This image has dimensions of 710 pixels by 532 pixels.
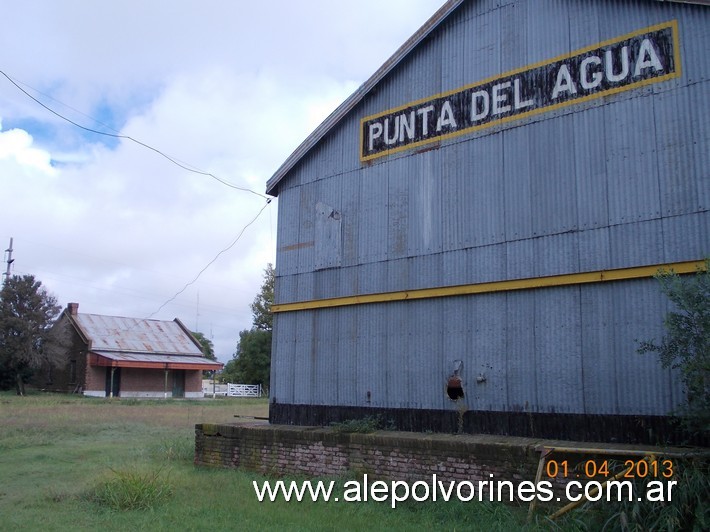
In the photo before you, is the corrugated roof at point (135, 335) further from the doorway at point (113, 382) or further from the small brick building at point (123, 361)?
the doorway at point (113, 382)

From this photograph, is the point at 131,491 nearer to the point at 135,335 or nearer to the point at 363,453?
the point at 363,453

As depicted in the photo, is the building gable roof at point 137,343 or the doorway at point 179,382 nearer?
the building gable roof at point 137,343

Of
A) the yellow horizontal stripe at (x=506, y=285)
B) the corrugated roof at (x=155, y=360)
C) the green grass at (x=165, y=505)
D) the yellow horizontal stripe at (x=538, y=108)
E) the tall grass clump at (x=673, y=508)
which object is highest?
the yellow horizontal stripe at (x=538, y=108)

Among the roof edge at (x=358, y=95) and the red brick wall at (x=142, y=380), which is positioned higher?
the roof edge at (x=358, y=95)

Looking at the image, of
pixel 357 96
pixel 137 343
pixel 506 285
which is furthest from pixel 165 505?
pixel 137 343

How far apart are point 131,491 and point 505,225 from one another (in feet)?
25.4

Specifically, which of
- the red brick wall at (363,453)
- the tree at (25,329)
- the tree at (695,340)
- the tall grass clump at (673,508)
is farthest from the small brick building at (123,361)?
the tree at (695,340)

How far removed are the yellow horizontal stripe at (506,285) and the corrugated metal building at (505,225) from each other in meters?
0.03

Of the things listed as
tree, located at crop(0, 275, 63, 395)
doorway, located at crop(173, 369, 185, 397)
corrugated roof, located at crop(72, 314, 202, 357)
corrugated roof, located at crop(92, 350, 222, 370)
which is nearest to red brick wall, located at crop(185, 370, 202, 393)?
doorway, located at crop(173, 369, 185, 397)

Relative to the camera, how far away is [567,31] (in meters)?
11.2

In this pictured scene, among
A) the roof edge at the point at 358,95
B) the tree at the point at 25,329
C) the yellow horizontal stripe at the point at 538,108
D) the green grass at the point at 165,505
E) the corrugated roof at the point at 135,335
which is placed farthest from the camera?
the corrugated roof at the point at 135,335

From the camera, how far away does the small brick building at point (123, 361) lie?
47.7m

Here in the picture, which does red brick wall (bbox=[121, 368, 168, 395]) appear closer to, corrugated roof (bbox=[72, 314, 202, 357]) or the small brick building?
Answer: the small brick building
